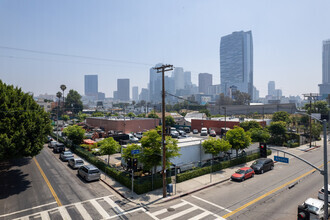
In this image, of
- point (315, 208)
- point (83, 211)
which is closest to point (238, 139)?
point (315, 208)

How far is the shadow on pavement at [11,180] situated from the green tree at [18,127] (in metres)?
3.33

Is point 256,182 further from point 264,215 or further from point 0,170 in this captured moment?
point 0,170

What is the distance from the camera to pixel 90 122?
73250mm

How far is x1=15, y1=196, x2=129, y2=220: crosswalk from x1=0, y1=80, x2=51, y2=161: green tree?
6819mm

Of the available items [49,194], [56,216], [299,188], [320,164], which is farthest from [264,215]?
[320,164]

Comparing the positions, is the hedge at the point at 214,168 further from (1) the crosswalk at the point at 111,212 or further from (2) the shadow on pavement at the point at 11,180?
(2) the shadow on pavement at the point at 11,180

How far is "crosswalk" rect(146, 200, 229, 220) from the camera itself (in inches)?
608

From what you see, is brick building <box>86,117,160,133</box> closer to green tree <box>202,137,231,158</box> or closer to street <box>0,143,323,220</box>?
street <box>0,143,323,220</box>

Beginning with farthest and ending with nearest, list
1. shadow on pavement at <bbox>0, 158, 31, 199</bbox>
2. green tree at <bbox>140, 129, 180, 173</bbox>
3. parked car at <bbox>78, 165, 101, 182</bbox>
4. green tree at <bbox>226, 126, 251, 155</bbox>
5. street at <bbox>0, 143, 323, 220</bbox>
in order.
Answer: green tree at <bbox>226, 126, 251, 155</bbox>
parked car at <bbox>78, 165, 101, 182</bbox>
green tree at <bbox>140, 129, 180, 173</bbox>
shadow on pavement at <bbox>0, 158, 31, 199</bbox>
street at <bbox>0, 143, 323, 220</bbox>

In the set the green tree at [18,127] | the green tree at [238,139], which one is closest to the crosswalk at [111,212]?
the green tree at [18,127]

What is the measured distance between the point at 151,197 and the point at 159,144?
5.00 meters

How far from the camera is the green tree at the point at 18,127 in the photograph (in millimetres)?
18828

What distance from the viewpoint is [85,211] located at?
53.1 ft

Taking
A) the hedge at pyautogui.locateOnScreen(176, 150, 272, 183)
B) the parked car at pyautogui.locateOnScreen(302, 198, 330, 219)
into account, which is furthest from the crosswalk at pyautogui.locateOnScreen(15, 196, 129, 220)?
the parked car at pyautogui.locateOnScreen(302, 198, 330, 219)
